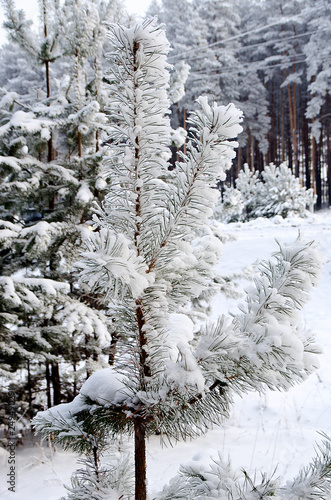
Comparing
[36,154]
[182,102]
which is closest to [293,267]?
[36,154]

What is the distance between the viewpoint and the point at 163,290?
93cm

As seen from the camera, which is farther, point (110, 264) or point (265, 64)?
point (265, 64)

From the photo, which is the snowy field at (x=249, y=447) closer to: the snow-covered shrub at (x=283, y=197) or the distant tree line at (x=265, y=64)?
the snow-covered shrub at (x=283, y=197)

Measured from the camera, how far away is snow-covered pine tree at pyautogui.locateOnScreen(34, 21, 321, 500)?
2.62ft

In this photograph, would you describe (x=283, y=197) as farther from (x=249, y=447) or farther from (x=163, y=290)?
(x=163, y=290)

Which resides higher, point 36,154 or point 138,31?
point 36,154

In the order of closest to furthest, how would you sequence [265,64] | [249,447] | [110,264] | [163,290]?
[110,264] → [163,290] → [249,447] → [265,64]

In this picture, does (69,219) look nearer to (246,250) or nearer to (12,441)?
(12,441)

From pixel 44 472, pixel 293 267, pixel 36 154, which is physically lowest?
pixel 44 472

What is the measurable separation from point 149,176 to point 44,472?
309cm

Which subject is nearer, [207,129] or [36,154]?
[207,129]

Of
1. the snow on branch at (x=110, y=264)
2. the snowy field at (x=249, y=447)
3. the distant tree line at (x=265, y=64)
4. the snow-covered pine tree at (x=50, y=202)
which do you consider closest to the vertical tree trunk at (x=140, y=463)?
the snowy field at (x=249, y=447)

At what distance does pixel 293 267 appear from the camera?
2.88 feet

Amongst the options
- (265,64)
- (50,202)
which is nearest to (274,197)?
(50,202)
